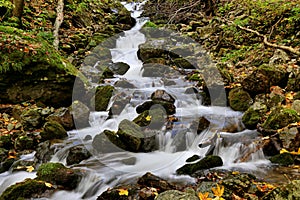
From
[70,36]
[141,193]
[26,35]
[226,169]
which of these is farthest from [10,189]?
[70,36]

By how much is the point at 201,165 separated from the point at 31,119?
4.12 m

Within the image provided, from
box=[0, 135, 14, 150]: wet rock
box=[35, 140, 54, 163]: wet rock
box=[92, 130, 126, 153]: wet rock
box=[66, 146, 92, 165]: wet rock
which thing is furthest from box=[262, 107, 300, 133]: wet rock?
box=[0, 135, 14, 150]: wet rock

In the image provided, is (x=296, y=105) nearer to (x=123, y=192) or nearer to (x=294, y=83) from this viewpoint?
(x=294, y=83)

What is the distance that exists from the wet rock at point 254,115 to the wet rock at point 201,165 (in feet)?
4.52

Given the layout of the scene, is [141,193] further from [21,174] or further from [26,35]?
[26,35]

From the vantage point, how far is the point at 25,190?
12.1ft

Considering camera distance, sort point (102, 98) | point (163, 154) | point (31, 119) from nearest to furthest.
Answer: point (163, 154) < point (31, 119) < point (102, 98)

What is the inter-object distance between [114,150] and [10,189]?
2.07 meters

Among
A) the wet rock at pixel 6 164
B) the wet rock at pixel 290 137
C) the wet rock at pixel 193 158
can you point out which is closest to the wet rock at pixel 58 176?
Result: the wet rock at pixel 6 164

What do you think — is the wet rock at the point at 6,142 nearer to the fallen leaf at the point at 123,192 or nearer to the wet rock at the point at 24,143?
the wet rock at the point at 24,143

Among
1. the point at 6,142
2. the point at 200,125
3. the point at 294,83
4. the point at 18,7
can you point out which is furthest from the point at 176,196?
the point at 18,7

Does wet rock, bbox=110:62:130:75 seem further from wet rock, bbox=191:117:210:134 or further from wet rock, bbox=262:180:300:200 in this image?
wet rock, bbox=262:180:300:200

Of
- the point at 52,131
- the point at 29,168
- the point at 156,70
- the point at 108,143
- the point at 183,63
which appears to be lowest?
the point at 29,168

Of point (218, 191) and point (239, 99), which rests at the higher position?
point (239, 99)
